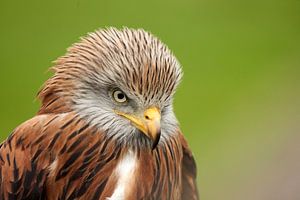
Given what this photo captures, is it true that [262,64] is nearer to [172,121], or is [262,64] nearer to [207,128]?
[207,128]

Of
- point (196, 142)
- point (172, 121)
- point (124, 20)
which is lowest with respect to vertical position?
point (196, 142)

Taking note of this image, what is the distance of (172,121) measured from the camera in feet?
6.38

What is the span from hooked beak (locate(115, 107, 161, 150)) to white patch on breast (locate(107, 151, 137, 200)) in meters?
0.10

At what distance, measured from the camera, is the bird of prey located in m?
1.87

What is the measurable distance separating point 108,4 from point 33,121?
2.64 ft

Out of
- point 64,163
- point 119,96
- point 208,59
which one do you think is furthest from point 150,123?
point 208,59

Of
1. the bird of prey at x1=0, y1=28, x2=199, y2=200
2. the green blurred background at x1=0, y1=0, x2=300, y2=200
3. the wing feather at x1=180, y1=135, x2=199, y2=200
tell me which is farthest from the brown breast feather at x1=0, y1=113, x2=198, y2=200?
the green blurred background at x1=0, y1=0, x2=300, y2=200

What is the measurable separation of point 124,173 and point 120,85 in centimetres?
20

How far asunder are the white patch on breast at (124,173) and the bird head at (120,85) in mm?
40

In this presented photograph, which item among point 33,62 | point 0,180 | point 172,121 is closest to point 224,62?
point 33,62

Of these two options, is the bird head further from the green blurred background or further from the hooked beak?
the green blurred background

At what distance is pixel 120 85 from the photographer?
187 centimetres

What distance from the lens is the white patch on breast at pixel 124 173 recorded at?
6.27ft

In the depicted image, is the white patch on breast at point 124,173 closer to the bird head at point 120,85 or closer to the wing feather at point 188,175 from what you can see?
the bird head at point 120,85
